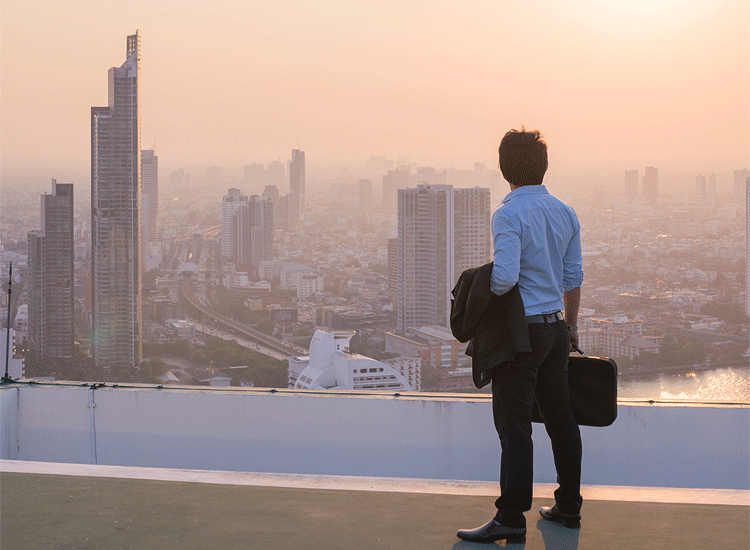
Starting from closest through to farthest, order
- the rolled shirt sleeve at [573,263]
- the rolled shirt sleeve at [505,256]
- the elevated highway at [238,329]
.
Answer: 1. the rolled shirt sleeve at [505,256]
2. the rolled shirt sleeve at [573,263]
3. the elevated highway at [238,329]

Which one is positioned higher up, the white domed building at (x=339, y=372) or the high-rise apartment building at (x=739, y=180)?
the high-rise apartment building at (x=739, y=180)

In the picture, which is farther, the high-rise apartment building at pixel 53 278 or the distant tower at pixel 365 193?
the distant tower at pixel 365 193

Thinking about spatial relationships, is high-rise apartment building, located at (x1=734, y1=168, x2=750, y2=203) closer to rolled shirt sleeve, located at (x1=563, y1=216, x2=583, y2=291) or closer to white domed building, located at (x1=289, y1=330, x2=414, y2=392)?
white domed building, located at (x1=289, y1=330, x2=414, y2=392)

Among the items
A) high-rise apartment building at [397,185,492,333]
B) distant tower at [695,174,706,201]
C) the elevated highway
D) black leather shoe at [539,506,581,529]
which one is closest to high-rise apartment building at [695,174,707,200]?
distant tower at [695,174,706,201]

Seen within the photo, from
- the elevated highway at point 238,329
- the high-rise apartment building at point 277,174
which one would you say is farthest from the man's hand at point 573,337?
the high-rise apartment building at point 277,174

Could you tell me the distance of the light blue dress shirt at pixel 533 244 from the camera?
171 cm

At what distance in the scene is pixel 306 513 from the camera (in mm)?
1992

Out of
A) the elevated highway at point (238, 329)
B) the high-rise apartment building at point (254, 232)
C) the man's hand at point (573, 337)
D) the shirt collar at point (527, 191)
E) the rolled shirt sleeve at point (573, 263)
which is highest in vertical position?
the high-rise apartment building at point (254, 232)

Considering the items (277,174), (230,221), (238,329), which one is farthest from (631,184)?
(277,174)

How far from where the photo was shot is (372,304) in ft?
64.2

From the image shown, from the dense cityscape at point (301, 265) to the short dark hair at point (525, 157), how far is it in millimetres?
7204

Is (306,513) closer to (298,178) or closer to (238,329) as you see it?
(238,329)

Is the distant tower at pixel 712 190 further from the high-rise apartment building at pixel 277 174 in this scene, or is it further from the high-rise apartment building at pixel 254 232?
the high-rise apartment building at pixel 277 174

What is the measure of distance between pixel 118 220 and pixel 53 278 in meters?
4.68
